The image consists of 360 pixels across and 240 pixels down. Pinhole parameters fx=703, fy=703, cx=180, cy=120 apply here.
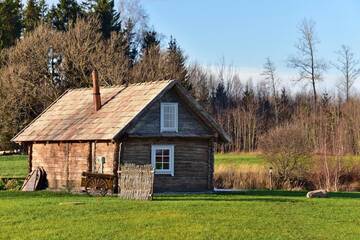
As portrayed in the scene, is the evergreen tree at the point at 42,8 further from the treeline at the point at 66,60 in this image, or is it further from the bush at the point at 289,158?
the bush at the point at 289,158

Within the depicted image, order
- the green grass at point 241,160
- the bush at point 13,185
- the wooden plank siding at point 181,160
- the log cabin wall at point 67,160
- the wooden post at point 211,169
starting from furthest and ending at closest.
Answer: the green grass at point 241,160 < the bush at point 13,185 < the wooden post at point 211,169 < the log cabin wall at point 67,160 < the wooden plank siding at point 181,160

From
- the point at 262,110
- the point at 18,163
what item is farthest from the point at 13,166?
the point at 262,110

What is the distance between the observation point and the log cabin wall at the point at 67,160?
3419cm

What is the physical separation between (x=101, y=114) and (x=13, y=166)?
68.5 ft

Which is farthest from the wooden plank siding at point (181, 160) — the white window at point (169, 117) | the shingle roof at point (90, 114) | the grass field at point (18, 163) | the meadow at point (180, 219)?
the grass field at point (18, 163)

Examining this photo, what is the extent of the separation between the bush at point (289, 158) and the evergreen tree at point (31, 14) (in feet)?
133

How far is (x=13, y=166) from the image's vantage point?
179 feet

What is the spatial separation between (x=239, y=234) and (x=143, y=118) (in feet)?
54.1

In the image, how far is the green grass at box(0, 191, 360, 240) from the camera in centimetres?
1800

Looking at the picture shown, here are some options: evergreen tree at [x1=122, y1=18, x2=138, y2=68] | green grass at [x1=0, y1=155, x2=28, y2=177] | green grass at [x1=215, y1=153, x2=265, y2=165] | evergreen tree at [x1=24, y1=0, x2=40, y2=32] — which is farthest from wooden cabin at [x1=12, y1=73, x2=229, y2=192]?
evergreen tree at [x1=24, y1=0, x2=40, y2=32]

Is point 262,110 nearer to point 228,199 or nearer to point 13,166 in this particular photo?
point 13,166

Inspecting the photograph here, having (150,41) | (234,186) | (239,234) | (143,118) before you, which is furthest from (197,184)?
(150,41)

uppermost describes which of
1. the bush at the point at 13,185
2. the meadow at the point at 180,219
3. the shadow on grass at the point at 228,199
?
the bush at the point at 13,185

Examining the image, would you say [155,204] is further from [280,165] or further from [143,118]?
[280,165]
